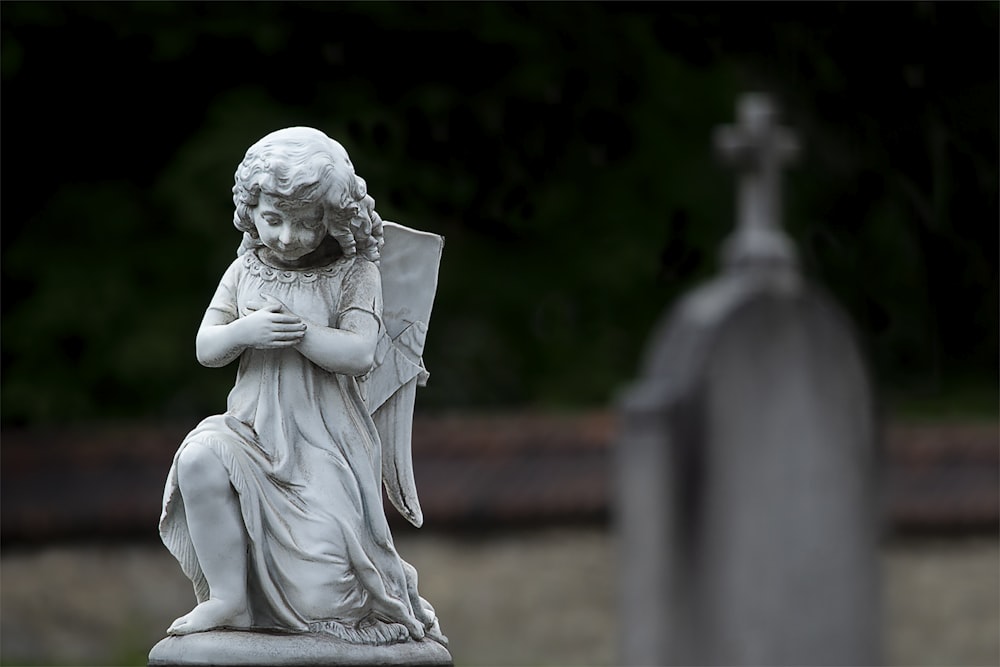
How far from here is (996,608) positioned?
35.2 ft

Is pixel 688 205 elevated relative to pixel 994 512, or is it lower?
elevated

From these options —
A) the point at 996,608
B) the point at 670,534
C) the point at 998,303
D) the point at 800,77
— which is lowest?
the point at 996,608

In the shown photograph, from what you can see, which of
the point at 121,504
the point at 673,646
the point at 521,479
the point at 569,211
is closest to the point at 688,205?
the point at 569,211

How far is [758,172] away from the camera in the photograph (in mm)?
9797

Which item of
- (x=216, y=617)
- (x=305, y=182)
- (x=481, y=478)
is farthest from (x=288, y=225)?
(x=481, y=478)

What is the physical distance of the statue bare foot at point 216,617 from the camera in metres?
4.54

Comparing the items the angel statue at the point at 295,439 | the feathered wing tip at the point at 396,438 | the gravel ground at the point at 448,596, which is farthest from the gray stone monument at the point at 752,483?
the angel statue at the point at 295,439

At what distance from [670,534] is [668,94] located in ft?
20.6

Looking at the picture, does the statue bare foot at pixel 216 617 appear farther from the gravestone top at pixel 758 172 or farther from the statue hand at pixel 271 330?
the gravestone top at pixel 758 172

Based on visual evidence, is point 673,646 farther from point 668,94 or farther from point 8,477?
point 668,94

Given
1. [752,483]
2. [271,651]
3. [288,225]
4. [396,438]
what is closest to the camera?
[271,651]

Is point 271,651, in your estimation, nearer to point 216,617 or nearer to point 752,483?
point 216,617

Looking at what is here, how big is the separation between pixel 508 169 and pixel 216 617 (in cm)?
903

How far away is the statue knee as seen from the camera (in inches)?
177
